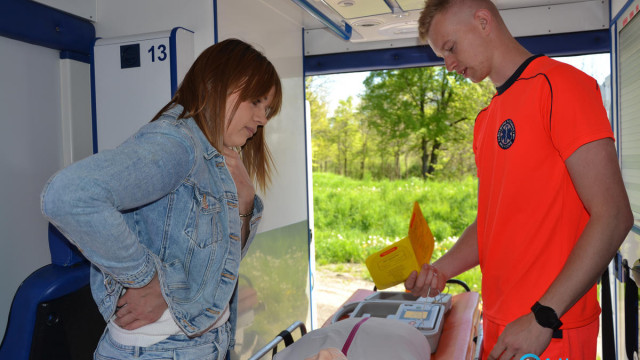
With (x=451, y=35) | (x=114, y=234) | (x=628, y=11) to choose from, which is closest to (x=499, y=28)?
(x=451, y=35)

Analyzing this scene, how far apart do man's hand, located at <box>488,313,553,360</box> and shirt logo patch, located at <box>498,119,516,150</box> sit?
480 millimetres

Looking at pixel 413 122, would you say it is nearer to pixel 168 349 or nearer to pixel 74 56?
pixel 74 56

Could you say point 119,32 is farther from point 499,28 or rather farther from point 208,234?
point 499,28

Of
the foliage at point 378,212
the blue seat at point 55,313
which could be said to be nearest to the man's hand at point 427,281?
the blue seat at point 55,313

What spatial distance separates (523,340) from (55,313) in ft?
4.84

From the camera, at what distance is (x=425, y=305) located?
2412 millimetres

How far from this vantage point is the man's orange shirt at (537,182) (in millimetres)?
1301

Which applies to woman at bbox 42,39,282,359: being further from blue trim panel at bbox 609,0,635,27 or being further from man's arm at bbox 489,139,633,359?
blue trim panel at bbox 609,0,635,27

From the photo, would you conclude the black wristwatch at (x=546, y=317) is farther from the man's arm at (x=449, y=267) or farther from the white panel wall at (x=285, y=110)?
the white panel wall at (x=285, y=110)

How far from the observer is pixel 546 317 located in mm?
1217

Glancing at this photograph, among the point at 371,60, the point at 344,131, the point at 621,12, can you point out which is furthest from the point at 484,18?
the point at 344,131

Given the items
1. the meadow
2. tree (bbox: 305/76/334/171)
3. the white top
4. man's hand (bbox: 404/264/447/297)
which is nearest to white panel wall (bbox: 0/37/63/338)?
the white top

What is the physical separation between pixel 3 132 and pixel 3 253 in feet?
1.80

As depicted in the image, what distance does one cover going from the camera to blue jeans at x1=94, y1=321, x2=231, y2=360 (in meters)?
1.25
